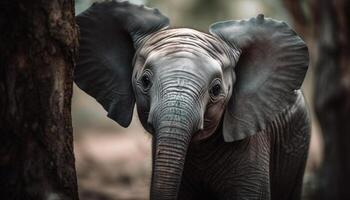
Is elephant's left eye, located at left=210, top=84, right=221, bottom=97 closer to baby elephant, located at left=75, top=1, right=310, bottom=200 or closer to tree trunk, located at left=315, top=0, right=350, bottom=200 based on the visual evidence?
baby elephant, located at left=75, top=1, right=310, bottom=200

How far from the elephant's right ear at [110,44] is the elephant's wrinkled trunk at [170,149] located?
1327mm

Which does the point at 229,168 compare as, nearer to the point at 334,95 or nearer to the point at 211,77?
the point at 211,77

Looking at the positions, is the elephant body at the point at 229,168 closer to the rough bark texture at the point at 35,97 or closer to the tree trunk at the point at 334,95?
the rough bark texture at the point at 35,97

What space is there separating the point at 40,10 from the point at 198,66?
1.28m

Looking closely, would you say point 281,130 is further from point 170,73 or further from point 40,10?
point 40,10

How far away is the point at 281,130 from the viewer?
741 centimetres

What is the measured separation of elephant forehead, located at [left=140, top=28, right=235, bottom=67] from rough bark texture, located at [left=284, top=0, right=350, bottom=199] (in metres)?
5.47

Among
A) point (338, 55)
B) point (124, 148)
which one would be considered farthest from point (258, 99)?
point (124, 148)

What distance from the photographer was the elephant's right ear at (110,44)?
664 cm

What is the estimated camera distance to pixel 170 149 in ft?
17.2

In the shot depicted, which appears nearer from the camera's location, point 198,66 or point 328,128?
point 198,66

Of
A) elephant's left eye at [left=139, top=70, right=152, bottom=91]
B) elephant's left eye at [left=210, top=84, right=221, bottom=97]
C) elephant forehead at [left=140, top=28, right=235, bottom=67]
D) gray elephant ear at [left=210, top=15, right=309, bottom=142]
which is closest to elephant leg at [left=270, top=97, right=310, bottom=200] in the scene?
gray elephant ear at [left=210, top=15, right=309, bottom=142]

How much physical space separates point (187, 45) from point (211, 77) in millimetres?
350

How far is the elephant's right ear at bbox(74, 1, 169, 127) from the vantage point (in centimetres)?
664
